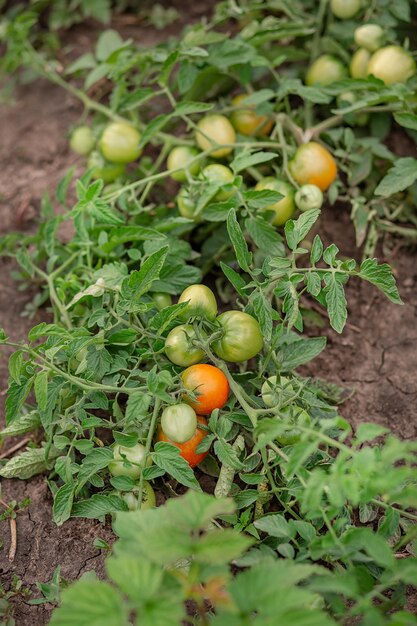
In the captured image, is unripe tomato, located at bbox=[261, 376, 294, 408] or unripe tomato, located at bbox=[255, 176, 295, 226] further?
unripe tomato, located at bbox=[255, 176, 295, 226]

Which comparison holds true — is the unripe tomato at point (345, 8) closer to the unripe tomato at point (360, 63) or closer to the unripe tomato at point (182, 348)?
the unripe tomato at point (360, 63)

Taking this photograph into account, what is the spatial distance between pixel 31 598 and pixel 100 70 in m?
1.68

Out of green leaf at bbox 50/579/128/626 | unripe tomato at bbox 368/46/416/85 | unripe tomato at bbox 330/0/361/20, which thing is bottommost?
green leaf at bbox 50/579/128/626

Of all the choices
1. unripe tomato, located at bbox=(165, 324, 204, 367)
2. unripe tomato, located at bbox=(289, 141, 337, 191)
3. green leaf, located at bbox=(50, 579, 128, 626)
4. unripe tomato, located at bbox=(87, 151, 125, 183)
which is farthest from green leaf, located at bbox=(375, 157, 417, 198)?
green leaf, located at bbox=(50, 579, 128, 626)

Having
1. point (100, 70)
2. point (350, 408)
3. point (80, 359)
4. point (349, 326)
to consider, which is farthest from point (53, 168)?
point (350, 408)

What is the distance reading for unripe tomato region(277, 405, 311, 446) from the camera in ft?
5.25

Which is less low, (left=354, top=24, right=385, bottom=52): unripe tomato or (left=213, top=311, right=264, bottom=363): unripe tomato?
(left=354, top=24, right=385, bottom=52): unripe tomato

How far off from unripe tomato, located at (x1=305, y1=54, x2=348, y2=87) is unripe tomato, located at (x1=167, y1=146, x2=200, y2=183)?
1.69 ft

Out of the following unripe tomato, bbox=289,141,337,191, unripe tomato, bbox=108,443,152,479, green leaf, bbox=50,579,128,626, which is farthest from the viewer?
unripe tomato, bbox=289,141,337,191

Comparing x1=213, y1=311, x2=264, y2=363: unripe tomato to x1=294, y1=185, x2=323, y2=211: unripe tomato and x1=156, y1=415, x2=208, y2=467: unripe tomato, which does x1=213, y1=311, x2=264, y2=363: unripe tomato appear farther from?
x1=294, y1=185, x2=323, y2=211: unripe tomato

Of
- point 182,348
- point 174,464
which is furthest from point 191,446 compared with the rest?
point 182,348

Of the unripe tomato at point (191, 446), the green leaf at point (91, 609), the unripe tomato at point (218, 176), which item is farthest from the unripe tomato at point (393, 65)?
the green leaf at point (91, 609)

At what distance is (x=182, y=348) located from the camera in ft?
5.68

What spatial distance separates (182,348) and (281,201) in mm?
627
